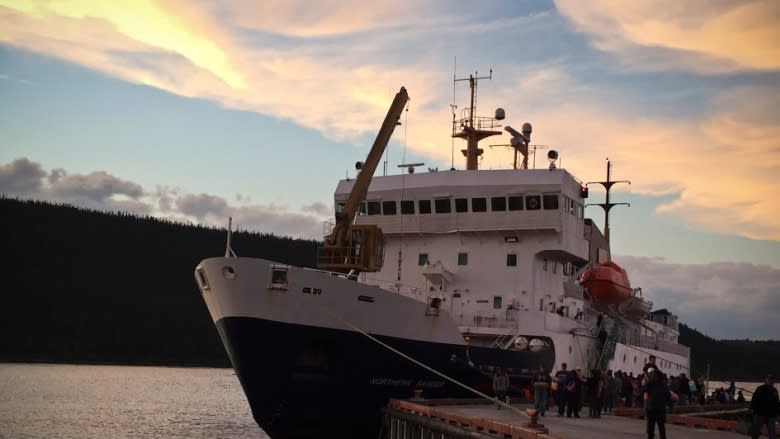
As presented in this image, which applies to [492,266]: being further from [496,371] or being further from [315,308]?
[315,308]

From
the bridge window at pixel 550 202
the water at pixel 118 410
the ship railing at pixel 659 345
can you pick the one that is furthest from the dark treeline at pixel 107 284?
the bridge window at pixel 550 202

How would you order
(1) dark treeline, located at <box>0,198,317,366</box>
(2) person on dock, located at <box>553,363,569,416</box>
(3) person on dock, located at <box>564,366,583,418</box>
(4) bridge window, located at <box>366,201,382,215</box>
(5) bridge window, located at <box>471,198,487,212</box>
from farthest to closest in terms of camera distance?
(1) dark treeline, located at <box>0,198,317,366</box>, (4) bridge window, located at <box>366,201,382,215</box>, (5) bridge window, located at <box>471,198,487,212</box>, (2) person on dock, located at <box>553,363,569,416</box>, (3) person on dock, located at <box>564,366,583,418</box>

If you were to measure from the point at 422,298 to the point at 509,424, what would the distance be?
1297cm

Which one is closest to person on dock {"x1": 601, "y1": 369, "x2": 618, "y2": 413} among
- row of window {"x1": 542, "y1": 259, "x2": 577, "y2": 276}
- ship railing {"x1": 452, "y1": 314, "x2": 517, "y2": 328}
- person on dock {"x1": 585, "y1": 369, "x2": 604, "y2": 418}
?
person on dock {"x1": 585, "y1": 369, "x2": 604, "y2": 418}

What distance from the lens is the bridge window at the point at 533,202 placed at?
3219 cm

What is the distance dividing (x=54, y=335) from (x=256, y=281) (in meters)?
123

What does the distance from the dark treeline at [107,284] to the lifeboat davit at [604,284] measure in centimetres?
10616

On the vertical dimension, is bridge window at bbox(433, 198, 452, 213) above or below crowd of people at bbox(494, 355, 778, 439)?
above

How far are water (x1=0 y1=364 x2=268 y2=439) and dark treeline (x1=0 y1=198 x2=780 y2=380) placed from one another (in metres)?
62.1

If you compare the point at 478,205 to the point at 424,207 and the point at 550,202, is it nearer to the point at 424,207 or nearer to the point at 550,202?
the point at 424,207

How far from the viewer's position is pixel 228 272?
2475 centimetres

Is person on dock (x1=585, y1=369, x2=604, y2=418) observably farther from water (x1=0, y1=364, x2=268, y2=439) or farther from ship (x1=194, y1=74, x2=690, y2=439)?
water (x1=0, y1=364, x2=268, y2=439)

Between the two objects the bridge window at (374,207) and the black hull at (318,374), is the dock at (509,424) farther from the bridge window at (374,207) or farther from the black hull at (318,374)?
the bridge window at (374,207)

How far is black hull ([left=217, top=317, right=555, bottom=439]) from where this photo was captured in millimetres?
24750
